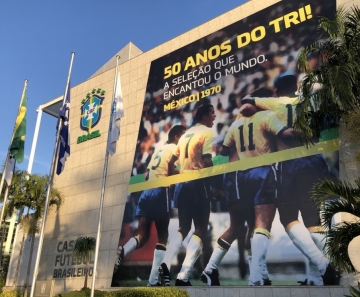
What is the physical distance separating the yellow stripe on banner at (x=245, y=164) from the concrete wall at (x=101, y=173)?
233 centimetres

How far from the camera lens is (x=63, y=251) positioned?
76.3ft

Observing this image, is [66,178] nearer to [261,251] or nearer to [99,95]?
[99,95]

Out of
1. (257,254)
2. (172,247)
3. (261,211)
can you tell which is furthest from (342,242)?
(172,247)

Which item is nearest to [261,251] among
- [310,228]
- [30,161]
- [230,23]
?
[310,228]

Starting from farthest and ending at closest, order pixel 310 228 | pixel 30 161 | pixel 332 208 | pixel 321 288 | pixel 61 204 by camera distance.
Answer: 1. pixel 30 161
2. pixel 61 204
3. pixel 310 228
4. pixel 321 288
5. pixel 332 208

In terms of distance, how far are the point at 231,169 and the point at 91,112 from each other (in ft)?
43.8

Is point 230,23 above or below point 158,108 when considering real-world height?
above

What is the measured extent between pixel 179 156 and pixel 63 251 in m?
10.6

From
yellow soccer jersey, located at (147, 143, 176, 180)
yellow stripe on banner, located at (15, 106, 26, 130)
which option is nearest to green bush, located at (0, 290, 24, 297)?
yellow stripe on banner, located at (15, 106, 26, 130)

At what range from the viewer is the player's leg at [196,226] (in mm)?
17141

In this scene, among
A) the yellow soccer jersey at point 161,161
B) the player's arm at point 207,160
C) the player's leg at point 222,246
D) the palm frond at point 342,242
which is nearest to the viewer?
the palm frond at point 342,242

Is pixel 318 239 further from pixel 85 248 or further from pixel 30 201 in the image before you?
pixel 30 201

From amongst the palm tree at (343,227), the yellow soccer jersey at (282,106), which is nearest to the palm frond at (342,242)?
the palm tree at (343,227)

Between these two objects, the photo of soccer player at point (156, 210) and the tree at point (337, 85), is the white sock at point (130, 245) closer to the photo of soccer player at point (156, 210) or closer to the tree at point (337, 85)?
the photo of soccer player at point (156, 210)
